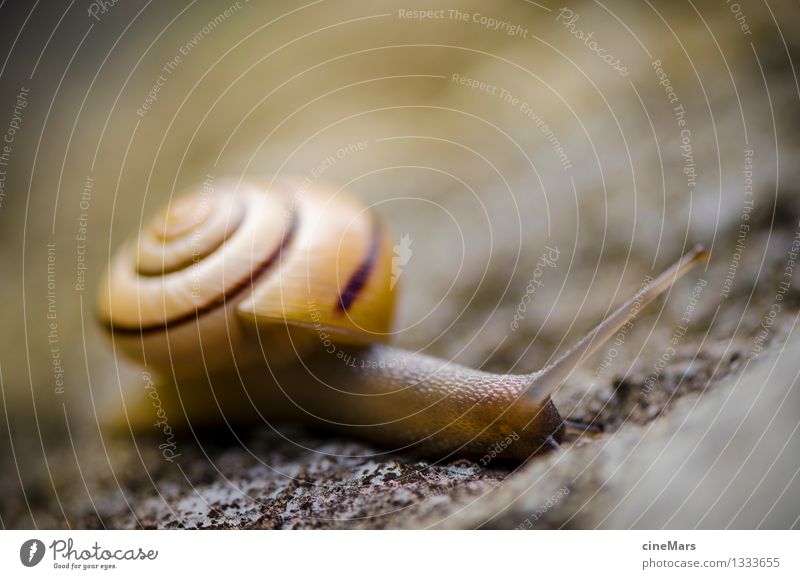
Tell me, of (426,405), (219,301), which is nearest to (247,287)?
(219,301)

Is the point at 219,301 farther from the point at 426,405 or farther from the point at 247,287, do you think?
the point at 426,405

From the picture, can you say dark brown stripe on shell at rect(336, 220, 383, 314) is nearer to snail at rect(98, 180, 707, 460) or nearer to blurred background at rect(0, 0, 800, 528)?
snail at rect(98, 180, 707, 460)

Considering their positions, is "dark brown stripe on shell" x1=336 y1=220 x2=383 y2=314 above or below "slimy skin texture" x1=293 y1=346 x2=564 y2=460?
above

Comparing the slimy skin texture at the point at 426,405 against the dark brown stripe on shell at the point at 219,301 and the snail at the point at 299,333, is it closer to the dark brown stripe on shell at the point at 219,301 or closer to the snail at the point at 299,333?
the snail at the point at 299,333

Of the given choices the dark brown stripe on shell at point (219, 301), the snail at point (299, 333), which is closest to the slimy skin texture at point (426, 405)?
the snail at point (299, 333)


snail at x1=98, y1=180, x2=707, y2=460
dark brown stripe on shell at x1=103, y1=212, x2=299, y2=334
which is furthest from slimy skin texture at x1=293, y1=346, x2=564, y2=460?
dark brown stripe on shell at x1=103, y1=212, x2=299, y2=334
